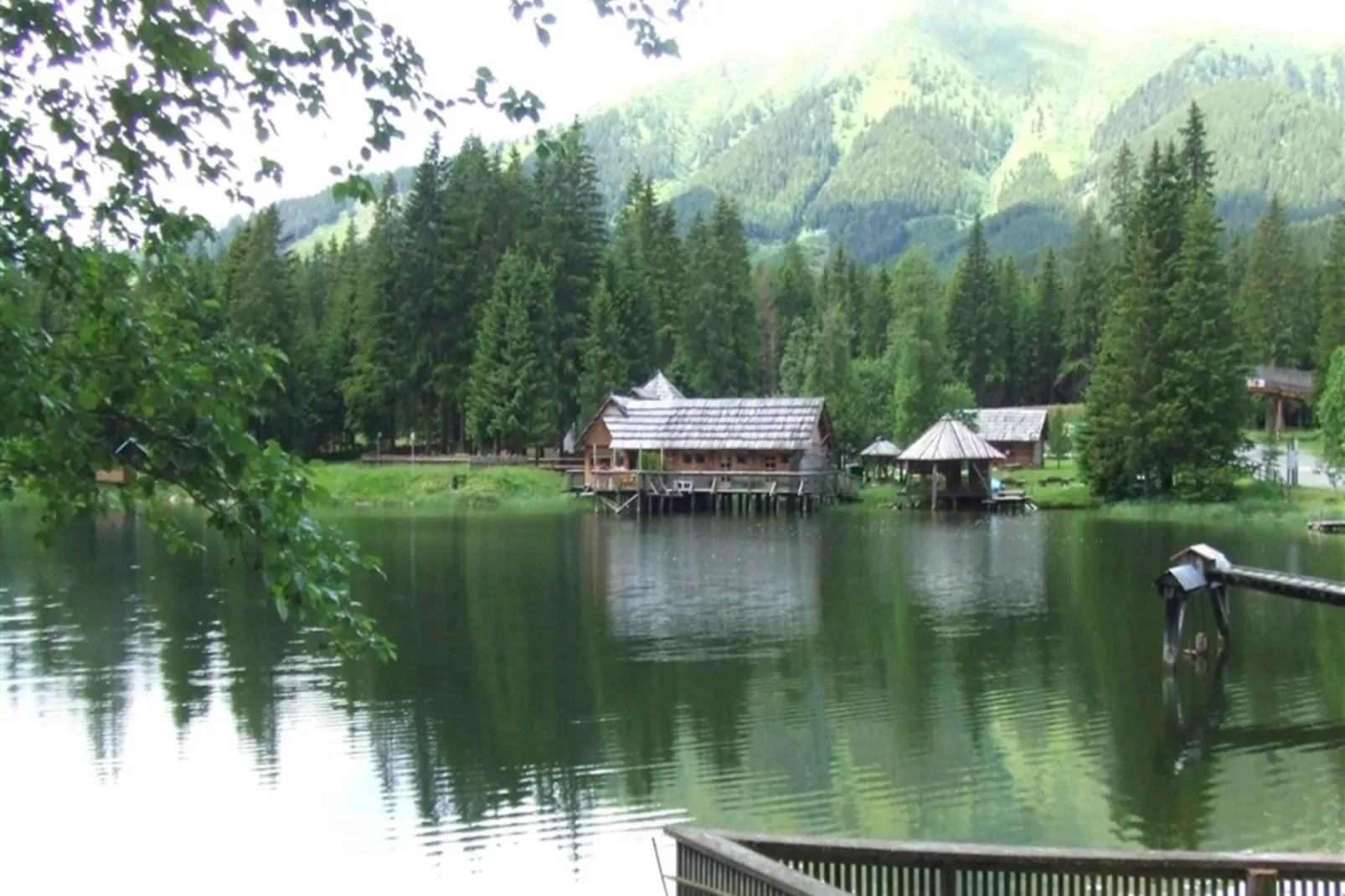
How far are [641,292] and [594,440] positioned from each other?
10430mm

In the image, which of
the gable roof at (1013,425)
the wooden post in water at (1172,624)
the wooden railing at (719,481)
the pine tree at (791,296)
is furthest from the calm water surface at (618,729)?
the pine tree at (791,296)

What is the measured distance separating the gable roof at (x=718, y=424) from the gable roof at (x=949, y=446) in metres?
5.09

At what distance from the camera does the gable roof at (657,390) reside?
64.3 m

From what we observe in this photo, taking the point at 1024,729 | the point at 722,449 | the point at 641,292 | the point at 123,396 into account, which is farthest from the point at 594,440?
the point at 123,396

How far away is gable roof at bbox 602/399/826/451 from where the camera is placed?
58812 mm

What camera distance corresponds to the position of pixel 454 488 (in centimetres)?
6109

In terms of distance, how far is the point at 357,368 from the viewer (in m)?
67.2

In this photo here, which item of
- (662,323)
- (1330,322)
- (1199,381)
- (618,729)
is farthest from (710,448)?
(618,729)

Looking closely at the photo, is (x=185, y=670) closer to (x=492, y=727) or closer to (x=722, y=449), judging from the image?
(x=492, y=727)

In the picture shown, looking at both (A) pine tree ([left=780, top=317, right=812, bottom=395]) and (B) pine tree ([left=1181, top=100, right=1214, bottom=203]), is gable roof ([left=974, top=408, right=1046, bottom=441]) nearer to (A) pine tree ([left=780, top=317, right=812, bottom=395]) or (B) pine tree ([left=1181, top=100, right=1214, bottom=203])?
(A) pine tree ([left=780, top=317, right=812, bottom=395])

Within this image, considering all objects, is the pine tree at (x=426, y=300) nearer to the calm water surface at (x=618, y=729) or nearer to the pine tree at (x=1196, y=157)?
the pine tree at (x=1196, y=157)

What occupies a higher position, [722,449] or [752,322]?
[752,322]

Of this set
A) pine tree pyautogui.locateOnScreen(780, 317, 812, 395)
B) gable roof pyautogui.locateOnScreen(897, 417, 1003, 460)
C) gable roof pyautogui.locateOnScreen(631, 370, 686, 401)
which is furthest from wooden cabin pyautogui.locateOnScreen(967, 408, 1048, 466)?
gable roof pyautogui.locateOnScreen(631, 370, 686, 401)

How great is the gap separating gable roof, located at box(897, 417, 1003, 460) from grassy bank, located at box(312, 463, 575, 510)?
14.5m
